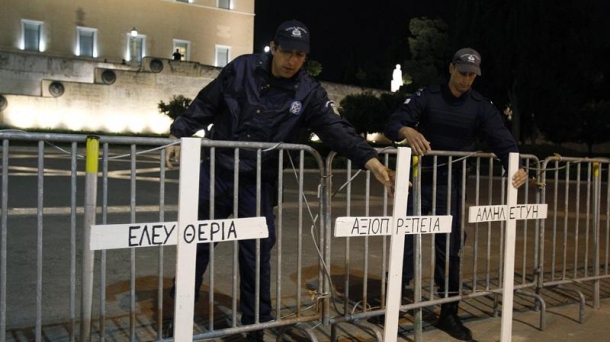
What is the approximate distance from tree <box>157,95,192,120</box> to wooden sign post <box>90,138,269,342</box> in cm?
3402

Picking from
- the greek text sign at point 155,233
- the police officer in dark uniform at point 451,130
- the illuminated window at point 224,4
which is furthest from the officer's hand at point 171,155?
the illuminated window at point 224,4

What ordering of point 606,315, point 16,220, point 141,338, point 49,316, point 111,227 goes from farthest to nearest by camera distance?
point 16,220
point 606,315
point 49,316
point 141,338
point 111,227

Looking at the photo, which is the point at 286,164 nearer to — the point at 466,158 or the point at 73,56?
the point at 466,158

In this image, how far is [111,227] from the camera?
3176 millimetres

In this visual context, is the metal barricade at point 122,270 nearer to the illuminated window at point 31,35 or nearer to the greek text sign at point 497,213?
the greek text sign at point 497,213

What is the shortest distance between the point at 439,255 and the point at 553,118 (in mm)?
32067

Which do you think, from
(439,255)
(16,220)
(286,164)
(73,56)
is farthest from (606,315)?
(73,56)

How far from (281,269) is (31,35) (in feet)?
135

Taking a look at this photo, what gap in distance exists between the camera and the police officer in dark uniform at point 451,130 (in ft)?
16.0

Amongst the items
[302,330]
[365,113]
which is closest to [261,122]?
[302,330]

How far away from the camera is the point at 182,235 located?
3.25 metres

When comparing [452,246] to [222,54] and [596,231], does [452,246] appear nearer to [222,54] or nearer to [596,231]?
[596,231]

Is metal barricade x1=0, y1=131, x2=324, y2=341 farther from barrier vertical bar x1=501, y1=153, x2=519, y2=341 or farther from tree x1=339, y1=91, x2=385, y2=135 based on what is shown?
tree x1=339, y1=91, x2=385, y2=135

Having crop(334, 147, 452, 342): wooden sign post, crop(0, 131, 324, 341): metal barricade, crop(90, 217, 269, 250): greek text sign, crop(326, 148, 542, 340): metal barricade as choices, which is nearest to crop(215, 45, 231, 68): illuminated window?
crop(0, 131, 324, 341): metal barricade
